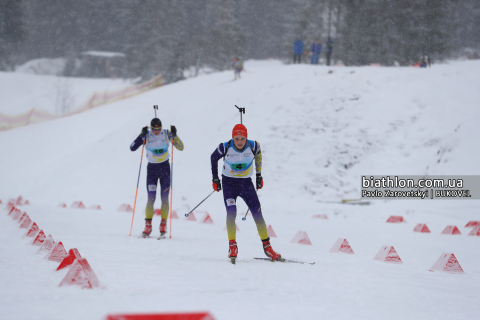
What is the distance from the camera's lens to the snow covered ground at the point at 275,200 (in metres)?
4.09

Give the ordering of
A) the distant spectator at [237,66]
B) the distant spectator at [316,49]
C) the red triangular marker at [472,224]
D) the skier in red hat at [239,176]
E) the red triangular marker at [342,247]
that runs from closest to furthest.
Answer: the skier in red hat at [239,176]
the red triangular marker at [342,247]
the red triangular marker at [472,224]
the distant spectator at [237,66]
the distant spectator at [316,49]

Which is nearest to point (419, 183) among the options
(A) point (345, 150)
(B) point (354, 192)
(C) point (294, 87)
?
(B) point (354, 192)

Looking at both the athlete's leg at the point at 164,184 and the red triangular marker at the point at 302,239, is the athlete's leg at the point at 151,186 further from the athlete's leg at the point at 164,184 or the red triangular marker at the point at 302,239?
the red triangular marker at the point at 302,239

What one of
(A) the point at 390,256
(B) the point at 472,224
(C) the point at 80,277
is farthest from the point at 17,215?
(B) the point at 472,224

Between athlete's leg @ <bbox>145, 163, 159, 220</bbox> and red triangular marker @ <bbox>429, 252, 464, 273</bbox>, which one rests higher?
athlete's leg @ <bbox>145, 163, 159, 220</bbox>

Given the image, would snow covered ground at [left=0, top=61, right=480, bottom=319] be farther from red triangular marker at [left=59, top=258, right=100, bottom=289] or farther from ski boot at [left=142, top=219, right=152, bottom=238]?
ski boot at [left=142, top=219, right=152, bottom=238]

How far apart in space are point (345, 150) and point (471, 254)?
9213 mm

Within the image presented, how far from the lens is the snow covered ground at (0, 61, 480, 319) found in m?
4.09

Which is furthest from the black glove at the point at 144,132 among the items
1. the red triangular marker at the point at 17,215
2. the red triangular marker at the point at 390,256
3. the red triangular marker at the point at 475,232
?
the red triangular marker at the point at 475,232

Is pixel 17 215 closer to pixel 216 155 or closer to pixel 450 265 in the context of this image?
pixel 216 155

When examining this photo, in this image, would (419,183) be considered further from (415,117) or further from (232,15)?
(232,15)

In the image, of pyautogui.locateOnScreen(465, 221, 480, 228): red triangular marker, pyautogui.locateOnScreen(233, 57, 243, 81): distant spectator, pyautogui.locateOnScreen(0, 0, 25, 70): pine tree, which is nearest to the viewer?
pyautogui.locateOnScreen(465, 221, 480, 228): red triangular marker

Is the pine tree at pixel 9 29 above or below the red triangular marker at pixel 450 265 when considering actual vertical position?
above

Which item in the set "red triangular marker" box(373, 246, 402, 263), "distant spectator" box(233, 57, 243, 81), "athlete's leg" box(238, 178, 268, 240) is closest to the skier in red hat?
"athlete's leg" box(238, 178, 268, 240)
